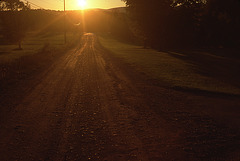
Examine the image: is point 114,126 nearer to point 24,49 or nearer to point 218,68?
point 218,68

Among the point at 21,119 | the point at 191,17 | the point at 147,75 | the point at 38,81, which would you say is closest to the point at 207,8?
the point at 191,17

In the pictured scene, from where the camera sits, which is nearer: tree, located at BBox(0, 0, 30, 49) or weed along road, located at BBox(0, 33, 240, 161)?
weed along road, located at BBox(0, 33, 240, 161)

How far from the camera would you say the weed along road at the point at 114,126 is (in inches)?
185

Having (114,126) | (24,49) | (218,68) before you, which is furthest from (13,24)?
(114,126)

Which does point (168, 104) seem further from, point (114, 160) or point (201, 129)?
point (114, 160)

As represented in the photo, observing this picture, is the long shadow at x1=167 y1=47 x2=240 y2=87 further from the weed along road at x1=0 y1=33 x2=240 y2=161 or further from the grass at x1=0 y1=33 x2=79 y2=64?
the grass at x1=0 y1=33 x2=79 y2=64

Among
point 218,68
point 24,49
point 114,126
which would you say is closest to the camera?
point 114,126

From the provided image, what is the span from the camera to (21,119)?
6.46 metres

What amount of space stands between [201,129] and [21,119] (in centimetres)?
534

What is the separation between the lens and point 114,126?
6.09 metres

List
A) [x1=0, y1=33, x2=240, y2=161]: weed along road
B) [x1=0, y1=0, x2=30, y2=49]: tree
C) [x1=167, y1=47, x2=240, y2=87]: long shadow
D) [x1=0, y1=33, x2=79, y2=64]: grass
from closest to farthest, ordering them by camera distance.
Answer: [x1=0, y1=33, x2=240, y2=161]: weed along road
[x1=167, y1=47, x2=240, y2=87]: long shadow
[x1=0, y1=33, x2=79, y2=64]: grass
[x1=0, y1=0, x2=30, y2=49]: tree

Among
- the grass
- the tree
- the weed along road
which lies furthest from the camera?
the tree

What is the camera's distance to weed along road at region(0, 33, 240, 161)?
4.71m

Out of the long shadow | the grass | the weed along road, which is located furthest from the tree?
the weed along road
